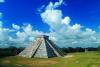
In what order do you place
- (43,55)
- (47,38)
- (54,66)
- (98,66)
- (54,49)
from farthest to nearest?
1. (47,38)
2. (54,49)
3. (43,55)
4. (54,66)
5. (98,66)

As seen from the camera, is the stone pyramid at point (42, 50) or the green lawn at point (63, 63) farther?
the stone pyramid at point (42, 50)

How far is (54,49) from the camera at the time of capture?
8138 cm

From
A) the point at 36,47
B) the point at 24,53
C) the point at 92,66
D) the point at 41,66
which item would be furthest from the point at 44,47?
the point at 92,66

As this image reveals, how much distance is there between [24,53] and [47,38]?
12.6m

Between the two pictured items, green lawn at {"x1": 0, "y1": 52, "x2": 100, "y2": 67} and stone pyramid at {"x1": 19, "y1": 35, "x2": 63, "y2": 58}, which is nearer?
green lawn at {"x1": 0, "y1": 52, "x2": 100, "y2": 67}

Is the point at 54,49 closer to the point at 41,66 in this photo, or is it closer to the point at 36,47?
the point at 36,47

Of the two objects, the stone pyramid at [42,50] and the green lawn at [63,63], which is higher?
the stone pyramid at [42,50]

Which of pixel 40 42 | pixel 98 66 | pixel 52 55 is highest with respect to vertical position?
pixel 40 42

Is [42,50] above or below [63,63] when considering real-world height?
above

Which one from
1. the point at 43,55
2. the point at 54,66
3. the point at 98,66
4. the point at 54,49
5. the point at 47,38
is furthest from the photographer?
the point at 47,38

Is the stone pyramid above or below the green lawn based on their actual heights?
above

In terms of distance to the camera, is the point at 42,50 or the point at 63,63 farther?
the point at 42,50

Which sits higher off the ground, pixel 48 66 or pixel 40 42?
pixel 40 42

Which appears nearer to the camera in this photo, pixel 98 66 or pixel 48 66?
pixel 98 66
